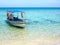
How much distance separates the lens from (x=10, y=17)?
18.3m

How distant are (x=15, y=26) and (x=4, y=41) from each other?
5.38 m

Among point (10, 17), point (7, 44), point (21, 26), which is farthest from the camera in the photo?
point (10, 17)

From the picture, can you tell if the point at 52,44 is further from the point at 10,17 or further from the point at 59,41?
the point at 10,17

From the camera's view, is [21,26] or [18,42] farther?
[21,26]

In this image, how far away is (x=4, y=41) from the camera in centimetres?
1103

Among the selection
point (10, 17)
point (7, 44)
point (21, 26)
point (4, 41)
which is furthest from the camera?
point (10, 17)

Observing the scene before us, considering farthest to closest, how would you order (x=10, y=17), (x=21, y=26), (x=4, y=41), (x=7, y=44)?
(x=10, y=17) < (x=21, y=26) < (x=4, y=41) < (x=7, y=44)

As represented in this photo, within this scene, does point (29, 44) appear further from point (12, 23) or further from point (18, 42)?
point (12, 23)

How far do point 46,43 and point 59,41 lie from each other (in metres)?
0.95

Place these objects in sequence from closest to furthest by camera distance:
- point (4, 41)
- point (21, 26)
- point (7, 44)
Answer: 1. point (7, 44)
2. point (4, 41)
3. point (21, 26)

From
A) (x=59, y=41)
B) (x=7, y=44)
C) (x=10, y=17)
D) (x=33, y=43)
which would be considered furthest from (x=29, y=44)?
(x=10, y=17)

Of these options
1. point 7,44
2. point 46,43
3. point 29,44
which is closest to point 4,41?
point 7,44

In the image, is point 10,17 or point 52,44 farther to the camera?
point 10,17

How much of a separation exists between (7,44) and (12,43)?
0.28 metres
